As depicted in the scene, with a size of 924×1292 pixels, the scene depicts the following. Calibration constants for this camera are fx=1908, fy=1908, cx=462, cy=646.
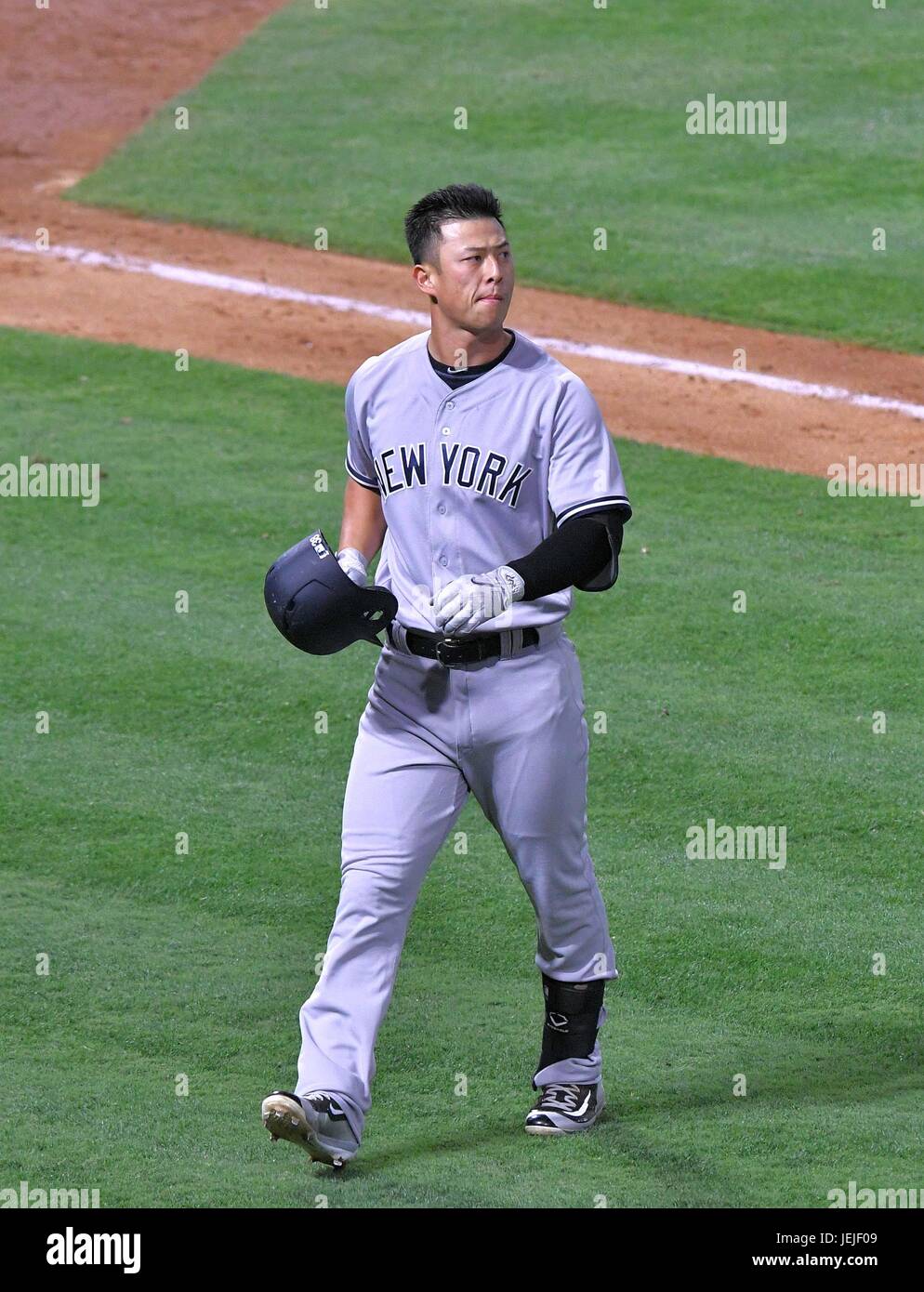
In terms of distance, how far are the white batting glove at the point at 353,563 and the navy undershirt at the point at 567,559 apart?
1.35ft

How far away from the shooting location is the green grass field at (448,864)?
441cm

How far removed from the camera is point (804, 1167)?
427 cm

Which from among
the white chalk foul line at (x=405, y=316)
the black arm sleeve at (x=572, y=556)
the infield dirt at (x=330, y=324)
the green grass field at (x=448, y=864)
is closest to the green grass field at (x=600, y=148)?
the infield dirt at (x=330, y=324)

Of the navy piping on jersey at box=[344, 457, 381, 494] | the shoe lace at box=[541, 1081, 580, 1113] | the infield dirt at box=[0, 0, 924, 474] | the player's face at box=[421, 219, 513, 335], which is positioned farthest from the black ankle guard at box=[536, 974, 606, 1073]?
the infield dirt at box=[0, 0, 924, 474]

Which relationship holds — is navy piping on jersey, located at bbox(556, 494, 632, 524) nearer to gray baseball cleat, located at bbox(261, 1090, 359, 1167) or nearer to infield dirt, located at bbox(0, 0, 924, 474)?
gray baseball cleat, located at bbox(261, 1090, 359, 1167)

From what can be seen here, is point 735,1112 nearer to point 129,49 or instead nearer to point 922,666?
point 922,666

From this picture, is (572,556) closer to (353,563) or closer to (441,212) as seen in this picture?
(353,563)

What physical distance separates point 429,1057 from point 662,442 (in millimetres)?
5173

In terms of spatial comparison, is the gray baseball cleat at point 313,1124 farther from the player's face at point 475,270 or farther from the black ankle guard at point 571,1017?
the player's face at point 475,270

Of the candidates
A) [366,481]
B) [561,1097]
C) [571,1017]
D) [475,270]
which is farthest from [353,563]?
[561,1097]

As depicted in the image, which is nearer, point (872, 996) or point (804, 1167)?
point (804, 1167)

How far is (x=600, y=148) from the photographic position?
1363cm

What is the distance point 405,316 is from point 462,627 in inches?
293
